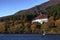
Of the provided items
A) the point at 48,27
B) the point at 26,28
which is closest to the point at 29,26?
the point at 26,28

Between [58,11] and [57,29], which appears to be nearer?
[57,29]

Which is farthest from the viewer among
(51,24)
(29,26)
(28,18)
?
(28,18)

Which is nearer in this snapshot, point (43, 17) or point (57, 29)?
point (57, 29)

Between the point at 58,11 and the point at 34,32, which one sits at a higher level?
the point at 58,11

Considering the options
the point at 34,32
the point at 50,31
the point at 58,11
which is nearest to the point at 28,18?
the point at 58,11

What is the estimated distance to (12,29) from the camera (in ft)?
268

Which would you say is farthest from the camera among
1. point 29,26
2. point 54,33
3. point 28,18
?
point 28,18

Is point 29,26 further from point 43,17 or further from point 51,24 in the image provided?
point 43,17

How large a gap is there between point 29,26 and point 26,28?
2707 mm

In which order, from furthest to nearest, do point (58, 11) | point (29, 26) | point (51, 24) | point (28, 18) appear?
point (28, 18)
point (58, 11)
point (29, 26)
point (51, 24)

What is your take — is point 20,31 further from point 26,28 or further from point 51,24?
point 51,24

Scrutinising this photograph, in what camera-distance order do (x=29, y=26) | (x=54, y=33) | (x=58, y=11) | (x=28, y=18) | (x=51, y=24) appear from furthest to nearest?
1. (x=28, y=18)
2. (x=58, y=11)
3. (x=29, y=26)
4. (x=51, y=24)
5. (x=54, y=33)

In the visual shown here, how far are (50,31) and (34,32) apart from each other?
21.4 feet

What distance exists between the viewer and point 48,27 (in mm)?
73500
